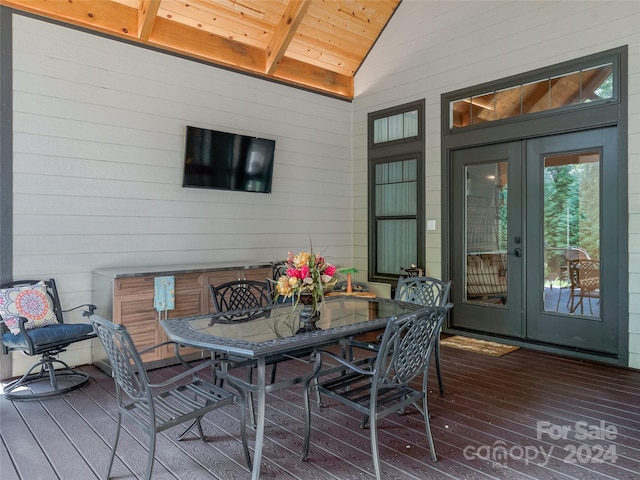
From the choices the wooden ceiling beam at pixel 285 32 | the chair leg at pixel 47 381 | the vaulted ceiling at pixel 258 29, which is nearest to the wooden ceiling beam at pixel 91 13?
the vaulted ceiling at pixel 258 29

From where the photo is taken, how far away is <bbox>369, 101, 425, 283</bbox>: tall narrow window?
560cm

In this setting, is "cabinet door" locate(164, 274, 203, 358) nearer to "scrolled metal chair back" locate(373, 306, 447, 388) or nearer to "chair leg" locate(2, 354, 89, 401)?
"chair leg" locate(2, 354, 89, 401)

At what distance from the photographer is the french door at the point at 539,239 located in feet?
13.6

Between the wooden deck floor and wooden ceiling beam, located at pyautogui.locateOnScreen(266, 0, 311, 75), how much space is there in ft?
12.6

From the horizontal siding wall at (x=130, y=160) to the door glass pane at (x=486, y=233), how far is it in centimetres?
206

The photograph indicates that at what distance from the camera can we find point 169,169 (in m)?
4.65

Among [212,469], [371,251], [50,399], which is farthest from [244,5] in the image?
[212,469]

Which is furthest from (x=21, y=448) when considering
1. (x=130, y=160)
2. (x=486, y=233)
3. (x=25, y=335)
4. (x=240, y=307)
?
(x=486, y=233)

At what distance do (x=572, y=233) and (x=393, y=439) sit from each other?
295 centimetres

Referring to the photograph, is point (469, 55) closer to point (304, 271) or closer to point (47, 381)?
point (304, 271)

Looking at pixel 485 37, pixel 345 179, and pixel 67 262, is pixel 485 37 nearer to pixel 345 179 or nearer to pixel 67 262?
pixel 345 179

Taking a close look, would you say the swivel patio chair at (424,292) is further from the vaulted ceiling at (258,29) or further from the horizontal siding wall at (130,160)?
the vaulted ceiling at (258,29)

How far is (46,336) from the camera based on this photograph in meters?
3.39

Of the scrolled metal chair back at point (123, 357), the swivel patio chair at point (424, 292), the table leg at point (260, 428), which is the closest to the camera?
the scrolled metal chair back at point (123, 357)
